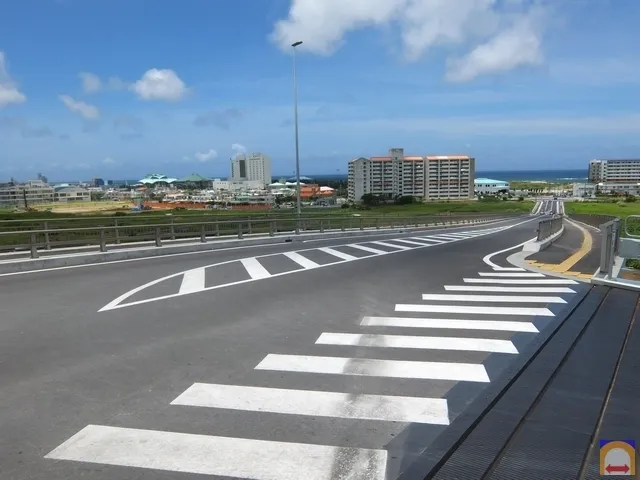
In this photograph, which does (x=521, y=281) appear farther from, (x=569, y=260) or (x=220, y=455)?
(x=220, y=455)

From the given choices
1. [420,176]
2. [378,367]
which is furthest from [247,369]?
[420,176]

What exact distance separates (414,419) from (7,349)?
5726 millimetres

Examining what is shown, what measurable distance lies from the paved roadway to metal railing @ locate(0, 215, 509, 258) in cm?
434

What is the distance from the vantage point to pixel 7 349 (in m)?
7.13

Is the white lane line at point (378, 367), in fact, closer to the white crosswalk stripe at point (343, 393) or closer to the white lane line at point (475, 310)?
the white crosswalk stripe at point (343, 393)

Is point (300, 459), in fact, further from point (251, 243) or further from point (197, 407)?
point (251, 243)

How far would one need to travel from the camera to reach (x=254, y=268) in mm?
15289

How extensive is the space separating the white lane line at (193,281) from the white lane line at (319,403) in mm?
6036

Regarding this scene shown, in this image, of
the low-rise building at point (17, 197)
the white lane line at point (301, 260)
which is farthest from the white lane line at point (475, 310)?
the low-rise building at point (17, 197)

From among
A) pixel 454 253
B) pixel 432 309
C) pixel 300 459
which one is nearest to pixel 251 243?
pixel 454 253

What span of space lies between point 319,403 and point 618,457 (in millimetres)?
2654

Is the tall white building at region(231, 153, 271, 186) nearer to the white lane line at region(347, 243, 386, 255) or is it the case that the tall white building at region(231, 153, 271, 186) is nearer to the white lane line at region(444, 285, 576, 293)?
the white lane line at region(347, 243, 386, 255)

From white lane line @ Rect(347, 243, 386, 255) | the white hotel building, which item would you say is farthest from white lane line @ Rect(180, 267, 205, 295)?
the white hotel building

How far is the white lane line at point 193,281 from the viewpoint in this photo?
11.7 meters
